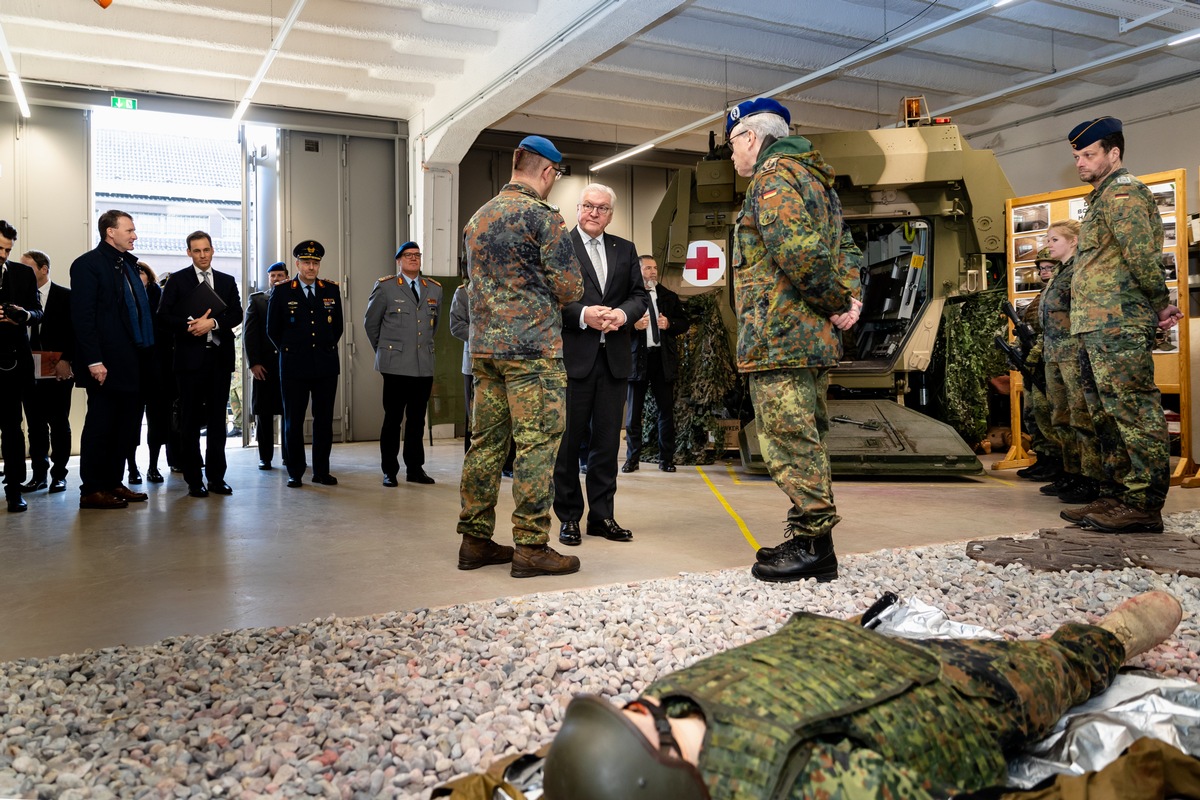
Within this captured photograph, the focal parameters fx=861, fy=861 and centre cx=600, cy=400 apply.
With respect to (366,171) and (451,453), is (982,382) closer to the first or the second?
(451,453)

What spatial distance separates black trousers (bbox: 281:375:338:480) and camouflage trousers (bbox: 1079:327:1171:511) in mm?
4350

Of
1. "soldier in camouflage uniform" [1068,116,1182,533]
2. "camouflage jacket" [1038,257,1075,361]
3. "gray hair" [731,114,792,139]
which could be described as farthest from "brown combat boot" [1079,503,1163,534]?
"gray hair" [731,114,792,139]

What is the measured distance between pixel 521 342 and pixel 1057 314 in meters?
3.00

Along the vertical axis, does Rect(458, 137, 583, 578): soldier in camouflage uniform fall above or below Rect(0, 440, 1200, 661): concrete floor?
above

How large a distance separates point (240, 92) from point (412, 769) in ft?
27.9

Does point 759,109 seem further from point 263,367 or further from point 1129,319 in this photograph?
point 263,367

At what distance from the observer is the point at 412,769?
156 centimetres

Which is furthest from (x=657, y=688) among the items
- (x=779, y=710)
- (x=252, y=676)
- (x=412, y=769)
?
(x=252, y=676)

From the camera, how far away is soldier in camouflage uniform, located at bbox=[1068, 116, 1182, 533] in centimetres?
357

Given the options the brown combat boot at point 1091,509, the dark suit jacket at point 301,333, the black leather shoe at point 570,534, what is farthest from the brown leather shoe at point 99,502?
the brown combat boot at point 1091,509

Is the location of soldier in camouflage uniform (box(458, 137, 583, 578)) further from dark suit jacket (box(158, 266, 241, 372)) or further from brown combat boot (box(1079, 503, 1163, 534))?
dark suit jacket (box(158, 266, 241, 372))

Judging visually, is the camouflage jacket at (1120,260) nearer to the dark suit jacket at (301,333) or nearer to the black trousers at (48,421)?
the dark suit jacket at (301,333)

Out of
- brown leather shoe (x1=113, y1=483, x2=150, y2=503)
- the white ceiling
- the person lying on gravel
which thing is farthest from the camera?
the white ceiling

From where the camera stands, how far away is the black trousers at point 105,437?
4.50 meters
